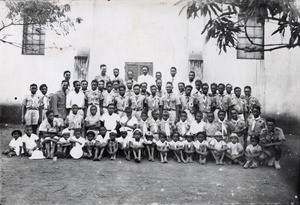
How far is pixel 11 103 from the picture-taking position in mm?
8453

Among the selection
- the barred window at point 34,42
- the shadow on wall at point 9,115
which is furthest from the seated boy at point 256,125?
the barred window at point 34,42

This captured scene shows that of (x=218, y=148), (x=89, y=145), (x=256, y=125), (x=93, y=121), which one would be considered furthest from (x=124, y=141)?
(x=256, y=125)

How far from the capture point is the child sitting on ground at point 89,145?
6379mm

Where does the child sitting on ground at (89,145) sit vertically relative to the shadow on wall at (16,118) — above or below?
below

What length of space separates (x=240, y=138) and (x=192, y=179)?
1849mm

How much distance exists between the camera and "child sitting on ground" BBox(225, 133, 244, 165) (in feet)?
20.4

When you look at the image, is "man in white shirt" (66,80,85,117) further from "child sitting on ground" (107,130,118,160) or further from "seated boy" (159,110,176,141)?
"seated boy" (159,110,176,141)

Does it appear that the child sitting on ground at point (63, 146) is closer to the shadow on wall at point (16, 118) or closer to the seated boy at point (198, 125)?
the seated boy at point (198, 125)

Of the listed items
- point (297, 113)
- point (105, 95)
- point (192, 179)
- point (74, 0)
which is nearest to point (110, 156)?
point (105, 95)

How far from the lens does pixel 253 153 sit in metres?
6.21

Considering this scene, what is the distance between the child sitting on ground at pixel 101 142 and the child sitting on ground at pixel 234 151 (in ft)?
7.68

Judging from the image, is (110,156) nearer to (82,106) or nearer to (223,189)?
(82,106)

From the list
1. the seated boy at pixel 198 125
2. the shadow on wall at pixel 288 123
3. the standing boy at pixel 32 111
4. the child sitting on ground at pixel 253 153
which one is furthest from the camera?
the shadow on wall at pixel 288 123

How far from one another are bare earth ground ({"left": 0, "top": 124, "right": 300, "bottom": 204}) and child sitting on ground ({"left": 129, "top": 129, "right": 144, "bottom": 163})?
20cm
